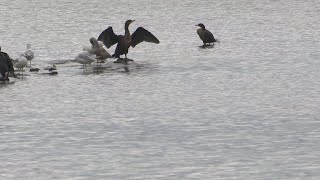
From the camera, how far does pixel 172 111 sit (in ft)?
98.0

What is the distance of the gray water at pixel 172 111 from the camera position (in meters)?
22.6

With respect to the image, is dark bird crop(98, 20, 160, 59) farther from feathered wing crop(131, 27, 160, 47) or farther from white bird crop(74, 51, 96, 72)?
white bird crop(74, 51, 96, 72)

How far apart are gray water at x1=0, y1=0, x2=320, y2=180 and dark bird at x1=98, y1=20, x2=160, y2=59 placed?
2.84 feet

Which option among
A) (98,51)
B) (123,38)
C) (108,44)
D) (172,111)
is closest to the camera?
(172,111)

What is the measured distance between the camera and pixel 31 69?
130 ft

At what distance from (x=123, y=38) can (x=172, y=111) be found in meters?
14.0

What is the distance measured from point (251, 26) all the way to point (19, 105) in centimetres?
3230

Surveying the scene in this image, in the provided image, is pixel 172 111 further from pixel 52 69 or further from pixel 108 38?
pixel 108 38

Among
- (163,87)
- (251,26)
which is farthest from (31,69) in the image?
(251,26)

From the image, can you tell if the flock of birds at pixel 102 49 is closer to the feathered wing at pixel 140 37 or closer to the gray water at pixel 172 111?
the feathered wing at pixel 140 37

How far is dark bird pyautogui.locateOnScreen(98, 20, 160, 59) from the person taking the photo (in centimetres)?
4353

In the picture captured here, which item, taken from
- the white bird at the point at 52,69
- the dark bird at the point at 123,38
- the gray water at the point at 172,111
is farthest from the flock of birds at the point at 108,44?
the white bird at the point at 52,69

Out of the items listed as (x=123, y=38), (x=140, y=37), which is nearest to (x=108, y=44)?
(x=123, y=38)

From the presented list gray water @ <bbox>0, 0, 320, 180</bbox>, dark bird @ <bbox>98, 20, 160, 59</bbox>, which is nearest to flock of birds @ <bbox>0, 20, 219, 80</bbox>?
dark bird @ <bbox>98, 20, 160, 59</bbox>
